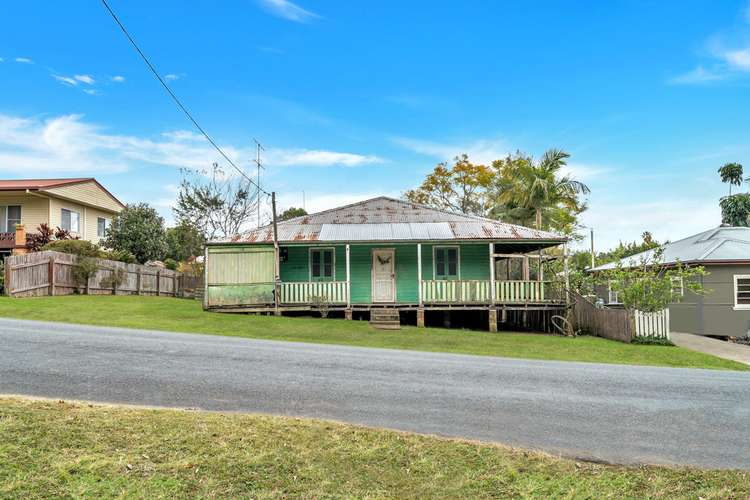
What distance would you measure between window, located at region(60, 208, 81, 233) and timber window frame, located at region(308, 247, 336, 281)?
1646 centimetres

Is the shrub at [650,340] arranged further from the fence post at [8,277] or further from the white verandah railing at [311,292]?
the fence post at [8,277]

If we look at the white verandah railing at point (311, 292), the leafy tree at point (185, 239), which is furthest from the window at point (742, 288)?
the leafy tree at point (185, 239)

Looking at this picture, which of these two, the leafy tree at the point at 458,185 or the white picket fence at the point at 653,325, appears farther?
the leafy tree at the point at 458,185

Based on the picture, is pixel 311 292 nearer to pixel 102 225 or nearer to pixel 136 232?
pixel 136 232

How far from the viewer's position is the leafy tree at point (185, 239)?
4016 centimetres

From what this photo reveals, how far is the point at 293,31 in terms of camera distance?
18500mm

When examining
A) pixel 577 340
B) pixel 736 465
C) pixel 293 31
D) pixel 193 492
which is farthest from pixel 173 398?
pixel 293 31

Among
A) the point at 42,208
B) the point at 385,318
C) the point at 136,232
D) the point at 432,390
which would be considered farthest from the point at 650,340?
the point at 42,208

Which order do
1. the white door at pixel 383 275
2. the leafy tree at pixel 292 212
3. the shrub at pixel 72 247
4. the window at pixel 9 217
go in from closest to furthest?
the white door at pixel 383 275
the shrub at pixel 72 247
the window at pixel 9 217
the leafy tree at pixel 292 212

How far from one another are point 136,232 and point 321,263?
554 inches

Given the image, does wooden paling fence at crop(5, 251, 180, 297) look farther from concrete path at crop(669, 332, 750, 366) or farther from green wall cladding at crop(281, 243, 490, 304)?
concrete path at crop(669, 332, 750, 366)

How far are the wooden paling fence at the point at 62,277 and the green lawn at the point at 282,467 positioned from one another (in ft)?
54.3

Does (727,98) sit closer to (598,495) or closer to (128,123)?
(598,495)

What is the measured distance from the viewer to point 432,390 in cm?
820
